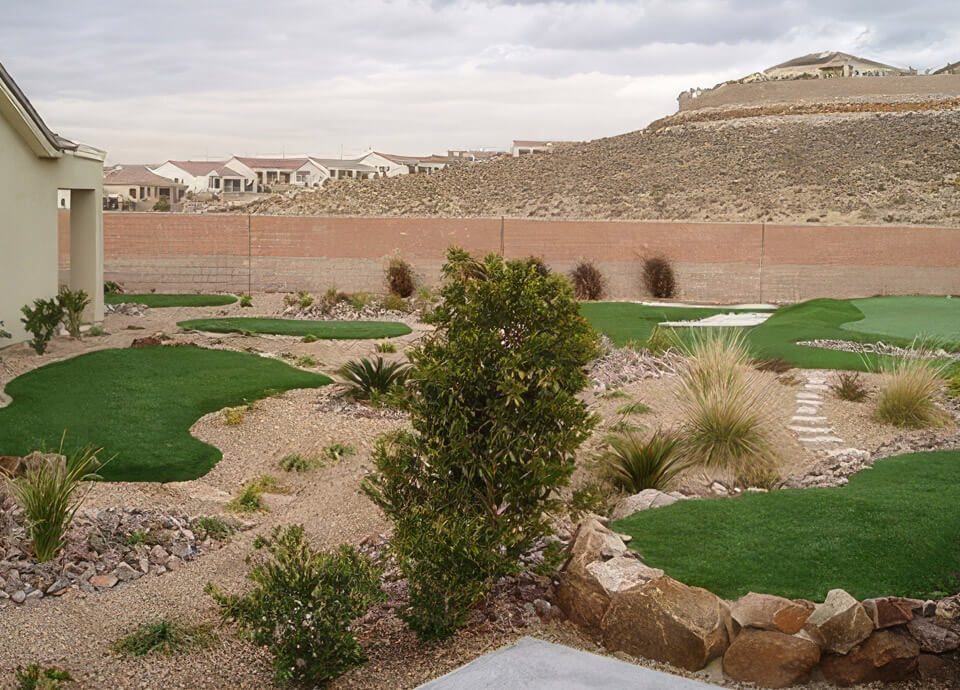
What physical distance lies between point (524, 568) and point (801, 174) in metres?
45.7

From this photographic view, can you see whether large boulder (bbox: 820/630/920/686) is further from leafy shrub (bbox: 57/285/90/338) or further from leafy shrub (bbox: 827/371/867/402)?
leafy shrub (bbox: 57/285/90/338)

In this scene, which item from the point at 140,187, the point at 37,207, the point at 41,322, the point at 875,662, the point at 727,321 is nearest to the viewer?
the point at 875,662

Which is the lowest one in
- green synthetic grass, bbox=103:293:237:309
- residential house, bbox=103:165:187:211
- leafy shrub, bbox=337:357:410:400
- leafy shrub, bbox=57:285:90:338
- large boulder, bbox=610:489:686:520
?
large boulder, bbox=610:489:686:520

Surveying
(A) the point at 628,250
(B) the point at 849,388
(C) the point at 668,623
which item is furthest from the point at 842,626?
(A) the point at 628,250

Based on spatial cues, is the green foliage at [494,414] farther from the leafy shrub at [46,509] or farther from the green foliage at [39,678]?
the leafy shrub at [46,509]

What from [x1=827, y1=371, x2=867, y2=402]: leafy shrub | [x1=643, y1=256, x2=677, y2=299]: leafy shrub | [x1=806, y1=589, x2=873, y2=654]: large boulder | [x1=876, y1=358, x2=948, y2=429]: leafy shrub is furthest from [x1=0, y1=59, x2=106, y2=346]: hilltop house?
[x1=643, y1=256, x2=677, y2=299]: leafy shrub

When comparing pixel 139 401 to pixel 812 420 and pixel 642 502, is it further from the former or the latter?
pixel 812 420

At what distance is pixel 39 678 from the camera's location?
15.9ft

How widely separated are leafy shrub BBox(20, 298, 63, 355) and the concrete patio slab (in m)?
11.5

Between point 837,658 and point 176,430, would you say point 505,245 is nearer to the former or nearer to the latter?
point 176,430

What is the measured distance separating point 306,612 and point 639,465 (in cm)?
391

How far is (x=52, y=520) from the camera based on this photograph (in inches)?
262

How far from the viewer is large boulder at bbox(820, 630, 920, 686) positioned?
4707 millimetres

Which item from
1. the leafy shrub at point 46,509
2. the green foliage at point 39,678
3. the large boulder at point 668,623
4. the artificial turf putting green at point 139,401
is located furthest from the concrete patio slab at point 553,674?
the artificial turf putting green at point 139,401
